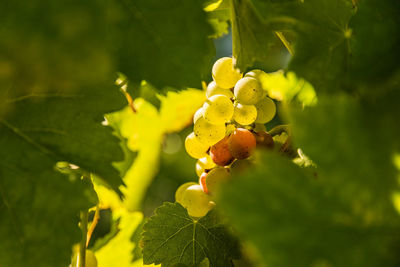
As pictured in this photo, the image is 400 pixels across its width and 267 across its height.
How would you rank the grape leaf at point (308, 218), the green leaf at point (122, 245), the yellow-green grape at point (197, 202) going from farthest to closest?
the green leaf at point (122, 245) < the yellow-green grape at point (197, 202) < the grape leaf at point (308, 218)

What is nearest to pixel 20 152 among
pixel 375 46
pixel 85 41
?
pixel 85 41

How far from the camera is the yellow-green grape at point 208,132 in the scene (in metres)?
0.78

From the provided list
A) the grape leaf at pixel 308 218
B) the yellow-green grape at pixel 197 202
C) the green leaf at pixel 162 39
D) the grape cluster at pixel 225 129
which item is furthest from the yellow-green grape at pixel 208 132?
the grape leaf at pixel 308 218

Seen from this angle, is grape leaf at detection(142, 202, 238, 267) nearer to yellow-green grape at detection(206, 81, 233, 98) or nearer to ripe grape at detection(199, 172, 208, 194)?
ripe grape at detection(199, 172, 208, 194)

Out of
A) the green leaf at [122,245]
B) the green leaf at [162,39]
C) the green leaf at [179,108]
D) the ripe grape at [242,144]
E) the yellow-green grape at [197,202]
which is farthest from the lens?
the green leaf at [179,108]

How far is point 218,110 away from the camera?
77 cm

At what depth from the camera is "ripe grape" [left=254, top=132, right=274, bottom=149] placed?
76cm

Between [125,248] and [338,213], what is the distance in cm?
71

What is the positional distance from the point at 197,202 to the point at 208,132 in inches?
5.4

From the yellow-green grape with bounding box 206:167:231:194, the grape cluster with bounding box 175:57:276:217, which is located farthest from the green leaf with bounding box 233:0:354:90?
the yellow-green grape with bounding box 206:167:231:194

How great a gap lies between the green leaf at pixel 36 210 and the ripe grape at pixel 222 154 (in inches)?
10.1

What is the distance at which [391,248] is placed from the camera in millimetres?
390

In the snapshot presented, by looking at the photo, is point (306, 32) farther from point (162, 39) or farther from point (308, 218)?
point (308, 218)

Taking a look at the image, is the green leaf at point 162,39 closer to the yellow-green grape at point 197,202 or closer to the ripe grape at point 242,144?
the ripe grape at point 242,144
